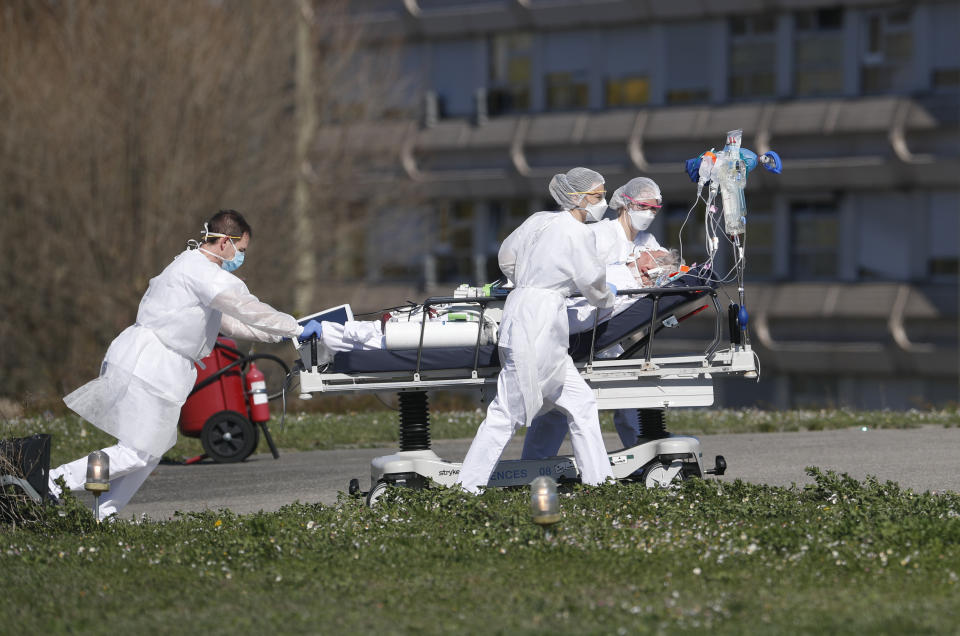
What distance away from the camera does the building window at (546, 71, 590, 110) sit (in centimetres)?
3528

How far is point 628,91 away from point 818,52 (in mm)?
4526

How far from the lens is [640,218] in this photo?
35.7 feet

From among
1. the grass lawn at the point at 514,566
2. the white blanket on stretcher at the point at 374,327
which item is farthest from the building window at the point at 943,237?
the grass lawn at the point at 514,566

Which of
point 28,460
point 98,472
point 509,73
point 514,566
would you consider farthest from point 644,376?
point 509,73

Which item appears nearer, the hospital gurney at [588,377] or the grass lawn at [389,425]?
the hospital gurney at [588,377]

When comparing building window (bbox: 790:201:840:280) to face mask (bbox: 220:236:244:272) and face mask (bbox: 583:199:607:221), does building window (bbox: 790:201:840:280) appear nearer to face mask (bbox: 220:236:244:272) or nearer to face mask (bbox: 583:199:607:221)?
face mask (bbox: 583:199:607:221)

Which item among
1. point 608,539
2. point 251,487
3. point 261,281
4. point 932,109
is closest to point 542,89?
point 932,109

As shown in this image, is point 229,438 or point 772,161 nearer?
point 772,161

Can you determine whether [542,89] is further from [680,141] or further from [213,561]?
[213,561]

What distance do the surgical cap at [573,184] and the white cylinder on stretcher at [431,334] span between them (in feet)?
3.38

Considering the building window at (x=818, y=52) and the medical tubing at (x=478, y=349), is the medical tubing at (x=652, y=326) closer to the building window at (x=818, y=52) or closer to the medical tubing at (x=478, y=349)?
the medical tubing at (x=478, y=349)

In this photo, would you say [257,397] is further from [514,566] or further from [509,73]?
[509,73]

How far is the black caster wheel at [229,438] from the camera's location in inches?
536

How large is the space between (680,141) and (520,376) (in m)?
24.0
